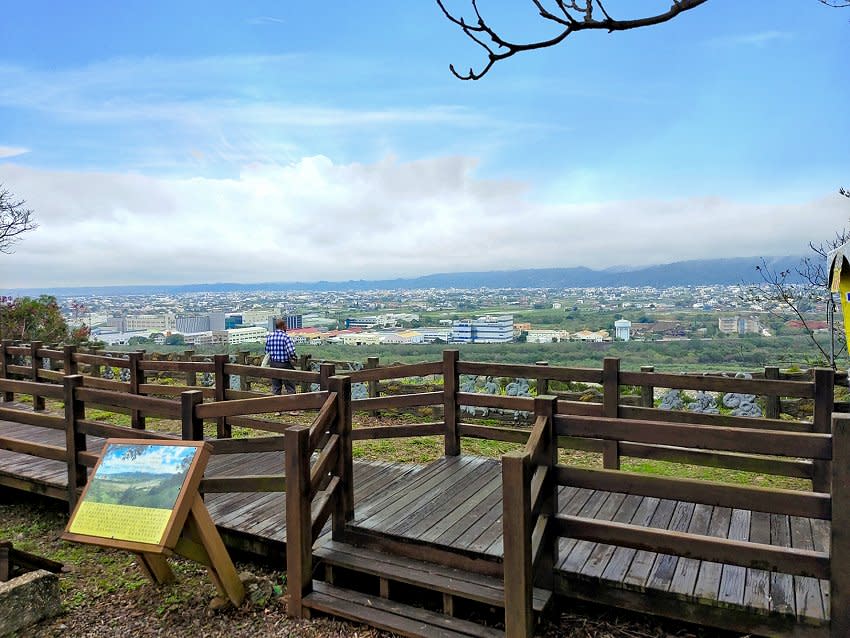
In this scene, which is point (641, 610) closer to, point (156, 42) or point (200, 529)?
point (200, 529)

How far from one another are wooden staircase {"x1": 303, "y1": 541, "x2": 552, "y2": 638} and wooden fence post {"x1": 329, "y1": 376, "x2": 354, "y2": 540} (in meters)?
0.19

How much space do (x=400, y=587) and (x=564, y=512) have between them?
1397mm

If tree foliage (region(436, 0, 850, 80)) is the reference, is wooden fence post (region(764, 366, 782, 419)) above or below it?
below

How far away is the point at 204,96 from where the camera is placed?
30031mm

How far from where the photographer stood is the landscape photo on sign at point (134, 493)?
139 inches

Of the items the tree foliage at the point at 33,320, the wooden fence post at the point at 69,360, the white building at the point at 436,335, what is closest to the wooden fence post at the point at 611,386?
the wooden fence post at the point at 69,360

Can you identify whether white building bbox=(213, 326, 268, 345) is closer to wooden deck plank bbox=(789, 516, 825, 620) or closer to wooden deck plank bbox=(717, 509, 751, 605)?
wooden deck plank bbox=(717, 509, 751, 605)

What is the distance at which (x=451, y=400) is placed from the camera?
19.4ft

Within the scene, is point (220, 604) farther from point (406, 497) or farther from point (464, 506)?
point (464, 506)

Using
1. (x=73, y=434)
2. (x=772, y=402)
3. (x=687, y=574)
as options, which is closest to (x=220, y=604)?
(x=73, y=434)

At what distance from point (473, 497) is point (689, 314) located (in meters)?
14.2

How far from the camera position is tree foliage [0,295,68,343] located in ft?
56.8

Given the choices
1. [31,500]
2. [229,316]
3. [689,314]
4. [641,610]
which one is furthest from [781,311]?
[229,316]

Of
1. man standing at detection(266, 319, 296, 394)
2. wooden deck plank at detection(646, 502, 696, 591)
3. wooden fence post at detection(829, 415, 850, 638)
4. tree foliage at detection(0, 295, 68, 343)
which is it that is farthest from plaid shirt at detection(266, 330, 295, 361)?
tree foliage at detection(0, 295, 68, 343)
